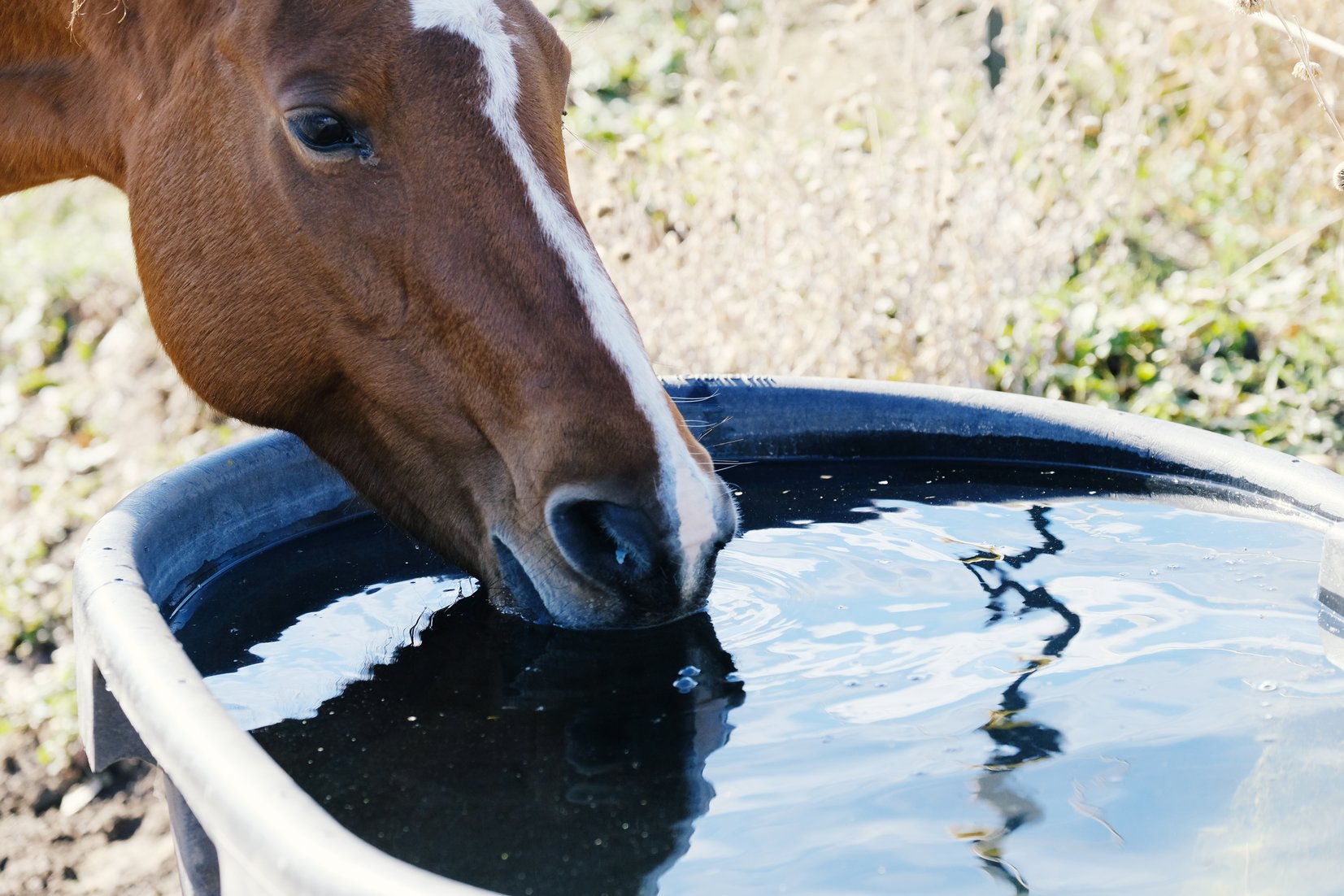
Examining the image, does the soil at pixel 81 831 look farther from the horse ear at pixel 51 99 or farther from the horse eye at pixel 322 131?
the horse eye at pixel 322 131

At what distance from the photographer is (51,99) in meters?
2.33

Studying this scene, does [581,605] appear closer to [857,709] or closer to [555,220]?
[857,709]

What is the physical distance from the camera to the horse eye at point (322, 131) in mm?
1909

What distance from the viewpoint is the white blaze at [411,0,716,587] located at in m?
1.80

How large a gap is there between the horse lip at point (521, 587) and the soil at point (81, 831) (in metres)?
1.52

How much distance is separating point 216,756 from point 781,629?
990 mm

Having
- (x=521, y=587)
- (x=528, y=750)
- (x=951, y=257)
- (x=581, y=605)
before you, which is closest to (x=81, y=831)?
(x=521, y=587)

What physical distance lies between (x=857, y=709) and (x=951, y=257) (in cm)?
289

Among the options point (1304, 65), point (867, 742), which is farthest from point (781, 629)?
point (1304, 65)

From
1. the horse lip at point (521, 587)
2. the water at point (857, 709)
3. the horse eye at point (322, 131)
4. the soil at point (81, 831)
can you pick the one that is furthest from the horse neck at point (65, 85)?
the soil at point (81, 831)

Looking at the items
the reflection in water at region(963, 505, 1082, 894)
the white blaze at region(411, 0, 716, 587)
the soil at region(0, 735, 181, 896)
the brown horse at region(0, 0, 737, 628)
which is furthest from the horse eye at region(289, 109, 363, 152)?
the soil at region(0, 735, 181, 896)

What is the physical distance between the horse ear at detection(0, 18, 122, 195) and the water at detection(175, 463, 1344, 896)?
0.85m

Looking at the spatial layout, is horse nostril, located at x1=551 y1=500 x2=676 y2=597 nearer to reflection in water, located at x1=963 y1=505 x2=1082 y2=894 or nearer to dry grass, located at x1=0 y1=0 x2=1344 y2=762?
reflection in water, located at x1=963 y1=505 x2=1082 y2=894

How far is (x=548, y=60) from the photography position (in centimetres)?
208
